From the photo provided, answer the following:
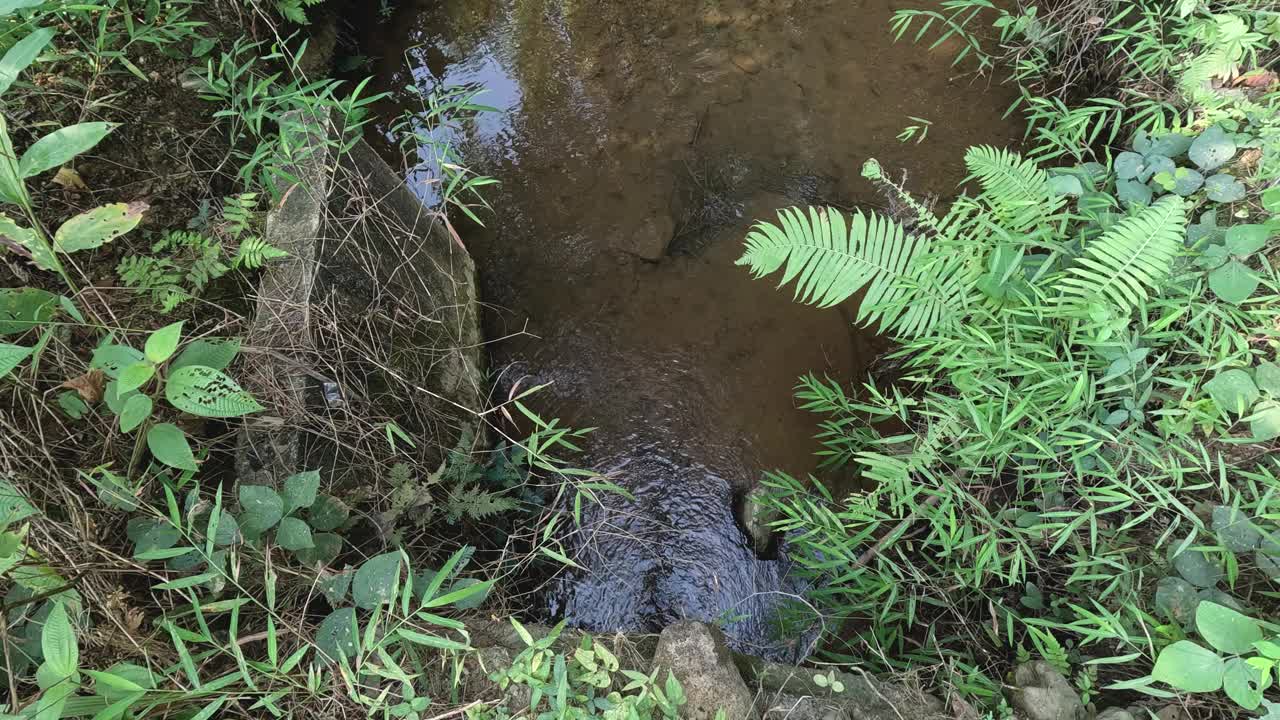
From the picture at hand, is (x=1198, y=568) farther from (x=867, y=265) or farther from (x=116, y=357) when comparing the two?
(x=116, y=357)

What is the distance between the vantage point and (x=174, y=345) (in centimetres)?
134

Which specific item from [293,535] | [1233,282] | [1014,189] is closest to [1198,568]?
[1233,282]

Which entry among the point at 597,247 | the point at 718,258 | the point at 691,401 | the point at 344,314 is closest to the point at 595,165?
the point at 597,247

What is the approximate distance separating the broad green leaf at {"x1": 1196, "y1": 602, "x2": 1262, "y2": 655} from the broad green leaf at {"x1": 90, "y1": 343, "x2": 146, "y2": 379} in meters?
2.50

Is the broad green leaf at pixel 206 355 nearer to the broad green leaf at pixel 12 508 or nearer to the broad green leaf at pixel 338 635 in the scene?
the broad green leaf at pixel 12 508

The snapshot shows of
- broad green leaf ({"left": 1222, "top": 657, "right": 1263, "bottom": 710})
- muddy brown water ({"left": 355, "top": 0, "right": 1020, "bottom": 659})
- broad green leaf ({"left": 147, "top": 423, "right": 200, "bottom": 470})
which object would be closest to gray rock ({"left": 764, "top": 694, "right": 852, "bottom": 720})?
muddy brown water ({"left": 355, "top": 0, "right": 1020, "bottom": 659})

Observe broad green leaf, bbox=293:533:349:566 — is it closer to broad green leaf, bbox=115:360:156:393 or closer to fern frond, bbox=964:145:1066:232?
broad green leaf, bbox=115:360:156:393

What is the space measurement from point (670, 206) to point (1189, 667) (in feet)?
8.66

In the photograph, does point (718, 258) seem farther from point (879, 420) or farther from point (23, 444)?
point (23, 444)

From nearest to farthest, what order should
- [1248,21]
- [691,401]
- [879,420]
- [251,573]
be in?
[251,573]
[1248,21]
[879,420]
[691,401]

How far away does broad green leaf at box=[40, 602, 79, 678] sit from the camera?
1.09 meters

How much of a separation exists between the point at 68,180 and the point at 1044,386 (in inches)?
122

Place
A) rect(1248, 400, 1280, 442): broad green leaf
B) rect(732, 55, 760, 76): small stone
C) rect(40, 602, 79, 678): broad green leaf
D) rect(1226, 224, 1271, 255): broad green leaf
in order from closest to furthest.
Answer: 1. rect(40, 602, 79, 678): broad green leaf
2. rect(1248, 400, 1280, 442): broad green leaf
3. rect(1226, 224, 1271, 255): broad green leaf
4. rect(732, 55, 760, 76): small stone

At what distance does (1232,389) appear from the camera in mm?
1674
